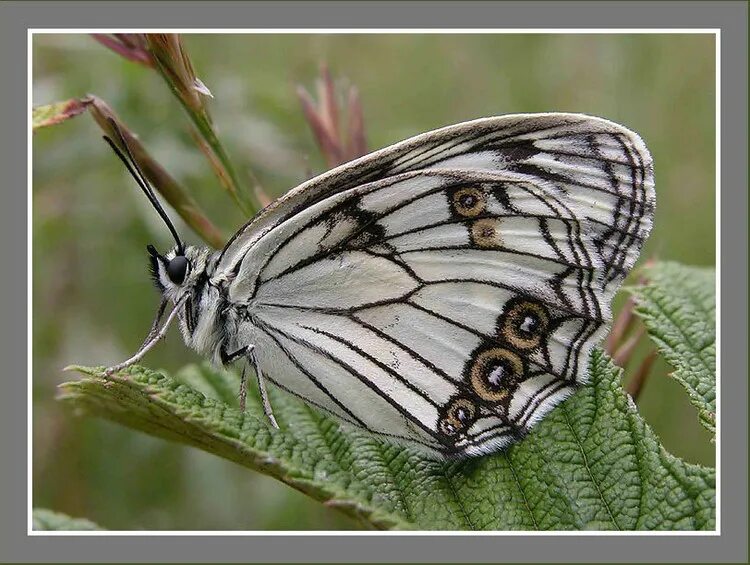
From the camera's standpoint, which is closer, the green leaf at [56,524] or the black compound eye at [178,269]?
the green leaf at [56,524]

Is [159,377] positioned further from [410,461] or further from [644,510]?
[644,510]

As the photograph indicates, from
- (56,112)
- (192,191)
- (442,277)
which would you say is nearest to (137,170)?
(56,112)

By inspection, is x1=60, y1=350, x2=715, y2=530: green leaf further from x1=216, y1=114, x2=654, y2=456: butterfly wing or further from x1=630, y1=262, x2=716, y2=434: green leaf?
x1=630, y1=262, x2=716, y2=434: green leaf

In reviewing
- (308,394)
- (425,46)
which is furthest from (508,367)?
(425,46)

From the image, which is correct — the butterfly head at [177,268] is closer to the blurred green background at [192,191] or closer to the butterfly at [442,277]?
the butterfly at [442,277]

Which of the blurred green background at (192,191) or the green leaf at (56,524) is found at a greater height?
the blurred green background at (192,191)

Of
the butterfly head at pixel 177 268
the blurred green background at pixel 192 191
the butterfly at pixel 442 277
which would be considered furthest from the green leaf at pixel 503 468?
the blurred green background at pixel 192 191

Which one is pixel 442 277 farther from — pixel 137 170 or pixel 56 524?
pixel 56 524
